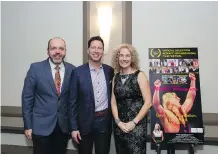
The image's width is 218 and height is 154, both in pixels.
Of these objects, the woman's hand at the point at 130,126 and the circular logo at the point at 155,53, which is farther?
the circular logo at the point at 155,53

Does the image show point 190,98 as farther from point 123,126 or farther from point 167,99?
point 123,126

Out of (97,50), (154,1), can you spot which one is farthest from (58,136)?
(154,1)

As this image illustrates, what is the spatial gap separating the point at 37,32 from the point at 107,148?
1.71m

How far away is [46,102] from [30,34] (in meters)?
1.23

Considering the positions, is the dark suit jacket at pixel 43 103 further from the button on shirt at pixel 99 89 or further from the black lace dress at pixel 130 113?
the black lace dress at pixel 130 113

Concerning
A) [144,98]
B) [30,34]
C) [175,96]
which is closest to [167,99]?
[175,96]

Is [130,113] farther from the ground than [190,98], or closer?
closer

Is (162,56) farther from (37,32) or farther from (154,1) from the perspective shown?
(37,32)

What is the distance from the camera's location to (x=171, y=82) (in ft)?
8.27

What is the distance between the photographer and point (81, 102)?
2230mm

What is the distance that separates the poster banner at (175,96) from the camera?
7.84 feet

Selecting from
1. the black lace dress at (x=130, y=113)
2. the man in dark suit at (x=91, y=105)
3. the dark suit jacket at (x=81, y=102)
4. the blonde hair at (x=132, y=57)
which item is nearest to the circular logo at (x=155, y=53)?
the blonde hair at (x=132, y=57)

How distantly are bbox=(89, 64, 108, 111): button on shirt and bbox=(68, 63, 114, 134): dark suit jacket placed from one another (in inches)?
1.7

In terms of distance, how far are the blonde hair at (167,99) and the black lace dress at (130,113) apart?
1.18ft
